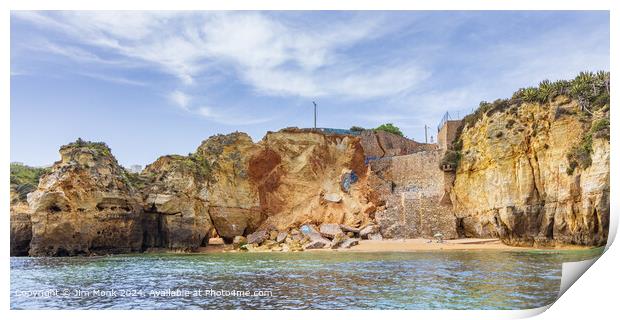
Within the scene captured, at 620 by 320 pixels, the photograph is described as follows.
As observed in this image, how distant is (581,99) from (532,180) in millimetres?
4122

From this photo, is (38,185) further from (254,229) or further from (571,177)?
(571,177)

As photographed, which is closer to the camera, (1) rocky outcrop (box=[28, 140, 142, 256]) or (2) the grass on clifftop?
(2) the grass on clifftop

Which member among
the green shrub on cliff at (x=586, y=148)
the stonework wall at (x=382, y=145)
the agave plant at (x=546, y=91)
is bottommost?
the green shrub on cliff at (x=586, y=148)

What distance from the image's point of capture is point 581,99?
1695 cm

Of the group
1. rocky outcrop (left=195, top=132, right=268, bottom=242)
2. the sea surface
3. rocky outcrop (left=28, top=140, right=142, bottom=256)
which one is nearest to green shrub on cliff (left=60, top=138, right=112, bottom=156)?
rocky outcrop (left=28, top=140, right=142, bottom=256)

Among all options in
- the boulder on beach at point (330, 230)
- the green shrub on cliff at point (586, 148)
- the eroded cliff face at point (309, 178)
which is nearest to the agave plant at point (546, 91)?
the green shrub on cliff at point (586, 148)

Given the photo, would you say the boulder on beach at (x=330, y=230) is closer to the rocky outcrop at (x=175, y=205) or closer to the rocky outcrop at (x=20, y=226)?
the rocky outcrop at (x=175, y=205)

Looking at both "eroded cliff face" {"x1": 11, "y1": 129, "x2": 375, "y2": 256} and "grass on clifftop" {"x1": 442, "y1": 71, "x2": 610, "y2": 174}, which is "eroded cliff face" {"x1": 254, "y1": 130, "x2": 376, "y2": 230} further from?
"grass on clifftop" {"x1": 442, "y1": 71, "x2": 610, "y2": 174}

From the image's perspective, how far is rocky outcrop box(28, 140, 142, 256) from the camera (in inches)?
798

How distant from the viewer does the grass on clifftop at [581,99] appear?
15.0m

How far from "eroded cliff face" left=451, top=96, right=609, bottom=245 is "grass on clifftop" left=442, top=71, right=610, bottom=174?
0.20 m

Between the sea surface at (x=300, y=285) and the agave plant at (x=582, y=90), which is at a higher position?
the agave plant at (x=582, y=90)

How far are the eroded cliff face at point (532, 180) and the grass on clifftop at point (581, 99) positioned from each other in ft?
0.67

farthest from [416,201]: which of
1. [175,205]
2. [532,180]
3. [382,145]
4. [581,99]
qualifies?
[175,205]
